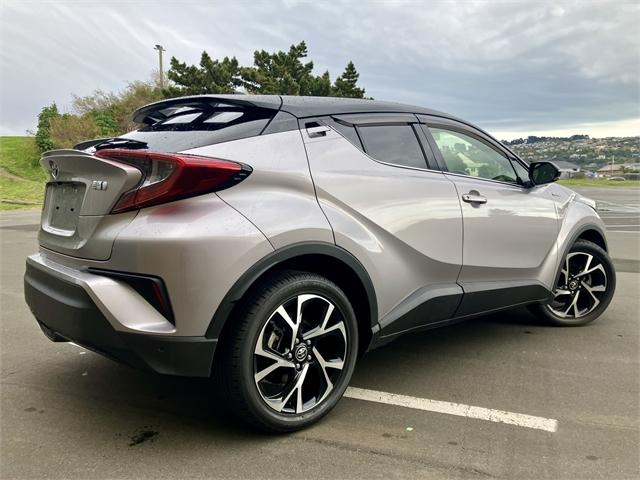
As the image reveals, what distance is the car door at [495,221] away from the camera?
3.46 metres


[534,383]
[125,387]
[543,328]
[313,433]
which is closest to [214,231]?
[313,433]

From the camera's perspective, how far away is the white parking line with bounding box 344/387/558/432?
9.03 ft

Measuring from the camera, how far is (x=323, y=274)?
9.12ft

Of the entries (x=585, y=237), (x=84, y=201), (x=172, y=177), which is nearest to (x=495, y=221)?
(x=585, y=237)

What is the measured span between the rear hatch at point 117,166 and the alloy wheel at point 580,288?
3.10 meters

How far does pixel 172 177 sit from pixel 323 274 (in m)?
0.95

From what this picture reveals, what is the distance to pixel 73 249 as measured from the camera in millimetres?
2527

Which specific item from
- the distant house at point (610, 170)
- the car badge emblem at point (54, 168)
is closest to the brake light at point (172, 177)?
the car badge emblem at point (54, 168)

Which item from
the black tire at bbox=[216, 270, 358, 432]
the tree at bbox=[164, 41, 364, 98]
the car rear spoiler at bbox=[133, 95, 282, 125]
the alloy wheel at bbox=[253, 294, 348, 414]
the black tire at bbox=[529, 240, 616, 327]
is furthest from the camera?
the tree at bbox=[164, 41, 364, 98]

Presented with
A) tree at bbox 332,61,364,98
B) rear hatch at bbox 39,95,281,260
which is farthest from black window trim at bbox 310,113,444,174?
tree at bbox 332,61,364,98

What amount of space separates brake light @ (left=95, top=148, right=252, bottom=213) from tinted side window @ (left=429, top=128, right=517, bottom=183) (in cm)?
168

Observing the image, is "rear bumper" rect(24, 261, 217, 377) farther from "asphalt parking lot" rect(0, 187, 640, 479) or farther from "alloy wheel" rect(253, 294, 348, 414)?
"asphalt parking lot" rect(0, 187, 640, 479)

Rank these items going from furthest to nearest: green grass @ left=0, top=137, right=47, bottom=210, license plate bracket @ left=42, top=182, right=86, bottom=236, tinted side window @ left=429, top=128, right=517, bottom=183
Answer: green grass @ left=0, top=137, right=47, bottom=210
tinted side window @ left=429, top=128, right=517, bottom=183
license plate bracket @ left=42, top=182, right=86, bottom=236

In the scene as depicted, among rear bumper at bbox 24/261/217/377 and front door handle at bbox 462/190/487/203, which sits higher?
front door handle at bbox 462/190/487/203
